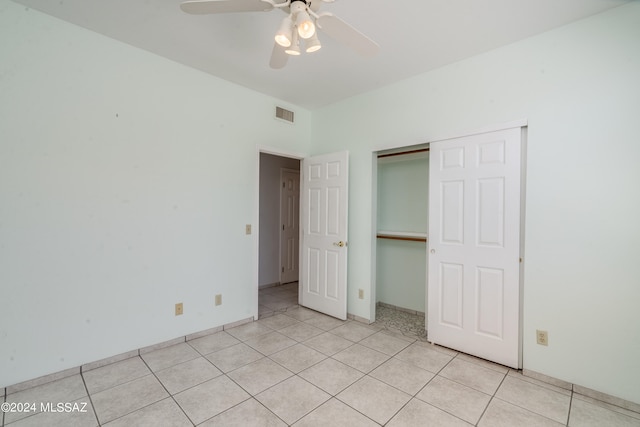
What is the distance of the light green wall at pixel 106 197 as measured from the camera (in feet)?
6.74

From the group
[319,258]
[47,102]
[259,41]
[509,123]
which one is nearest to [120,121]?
[47,102]

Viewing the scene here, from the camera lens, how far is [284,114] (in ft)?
12.4

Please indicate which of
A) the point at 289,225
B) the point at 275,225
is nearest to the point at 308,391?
the point at 275,225

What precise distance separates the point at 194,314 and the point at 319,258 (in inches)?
62.8

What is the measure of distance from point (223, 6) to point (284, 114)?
2.27 metres

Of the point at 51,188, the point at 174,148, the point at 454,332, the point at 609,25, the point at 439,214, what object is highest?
the point at 609,25

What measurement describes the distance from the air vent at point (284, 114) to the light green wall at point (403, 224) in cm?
134

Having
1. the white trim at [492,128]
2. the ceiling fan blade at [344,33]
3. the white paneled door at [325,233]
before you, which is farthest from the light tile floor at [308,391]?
the ceiling fan blade at [344,33]

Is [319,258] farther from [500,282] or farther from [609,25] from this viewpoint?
[609,25]

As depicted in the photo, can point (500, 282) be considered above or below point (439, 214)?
below

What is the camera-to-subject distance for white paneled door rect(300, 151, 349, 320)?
3.49m

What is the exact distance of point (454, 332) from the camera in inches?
108

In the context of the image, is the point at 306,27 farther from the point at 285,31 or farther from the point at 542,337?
the point at 542,337

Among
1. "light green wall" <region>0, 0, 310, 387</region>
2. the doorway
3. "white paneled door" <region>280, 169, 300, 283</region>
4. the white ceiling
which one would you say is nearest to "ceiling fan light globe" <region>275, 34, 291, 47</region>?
the white ceiling
